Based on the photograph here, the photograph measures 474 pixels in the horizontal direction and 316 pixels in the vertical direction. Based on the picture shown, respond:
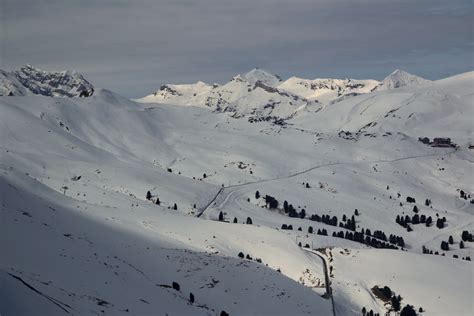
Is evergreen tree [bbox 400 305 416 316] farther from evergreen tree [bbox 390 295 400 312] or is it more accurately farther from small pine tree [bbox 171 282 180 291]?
small pine tree [bbox 171 282 180 291]

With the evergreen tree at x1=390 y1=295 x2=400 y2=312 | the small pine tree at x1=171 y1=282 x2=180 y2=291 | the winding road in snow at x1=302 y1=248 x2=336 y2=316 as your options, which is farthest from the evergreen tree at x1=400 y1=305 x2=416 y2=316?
the small pine tree at x1=171 y1=282 x2=180 y2=291

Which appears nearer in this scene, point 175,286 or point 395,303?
point 175,286

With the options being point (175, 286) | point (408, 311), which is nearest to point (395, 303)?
point (408, 311)

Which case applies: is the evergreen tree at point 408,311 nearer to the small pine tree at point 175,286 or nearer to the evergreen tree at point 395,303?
the evergreen tree at point 395,303

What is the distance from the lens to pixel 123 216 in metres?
114

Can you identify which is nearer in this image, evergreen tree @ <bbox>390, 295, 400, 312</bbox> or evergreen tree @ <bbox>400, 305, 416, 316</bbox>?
evergreen tree @ <bbox>400, 305, 416, 316</bbox>

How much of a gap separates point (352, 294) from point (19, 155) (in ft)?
376

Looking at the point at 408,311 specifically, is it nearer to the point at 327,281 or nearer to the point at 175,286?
the point at 327,281

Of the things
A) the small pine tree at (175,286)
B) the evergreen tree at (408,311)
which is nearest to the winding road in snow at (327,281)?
the evergreen tree at (408,311)

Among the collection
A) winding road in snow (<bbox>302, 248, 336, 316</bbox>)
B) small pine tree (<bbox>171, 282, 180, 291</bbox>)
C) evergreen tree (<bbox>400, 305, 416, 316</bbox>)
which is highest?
winding road in snow (<bbox>302, 248, 336, 316</bbox>)

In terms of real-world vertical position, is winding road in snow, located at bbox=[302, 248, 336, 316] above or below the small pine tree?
Result: above

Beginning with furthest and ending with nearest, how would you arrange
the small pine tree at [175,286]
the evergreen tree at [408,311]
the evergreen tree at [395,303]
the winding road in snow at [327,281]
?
the evergreen tree at [395,303]
the evergreen tree at [408,311]
the winding road in snow at [327,281]
the small pine tree at [175,286]

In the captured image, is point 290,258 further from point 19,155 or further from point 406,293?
point 19,155

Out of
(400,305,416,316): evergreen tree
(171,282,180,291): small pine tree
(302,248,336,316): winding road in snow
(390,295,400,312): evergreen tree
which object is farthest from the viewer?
(390,295,400,312): evergreen tree
